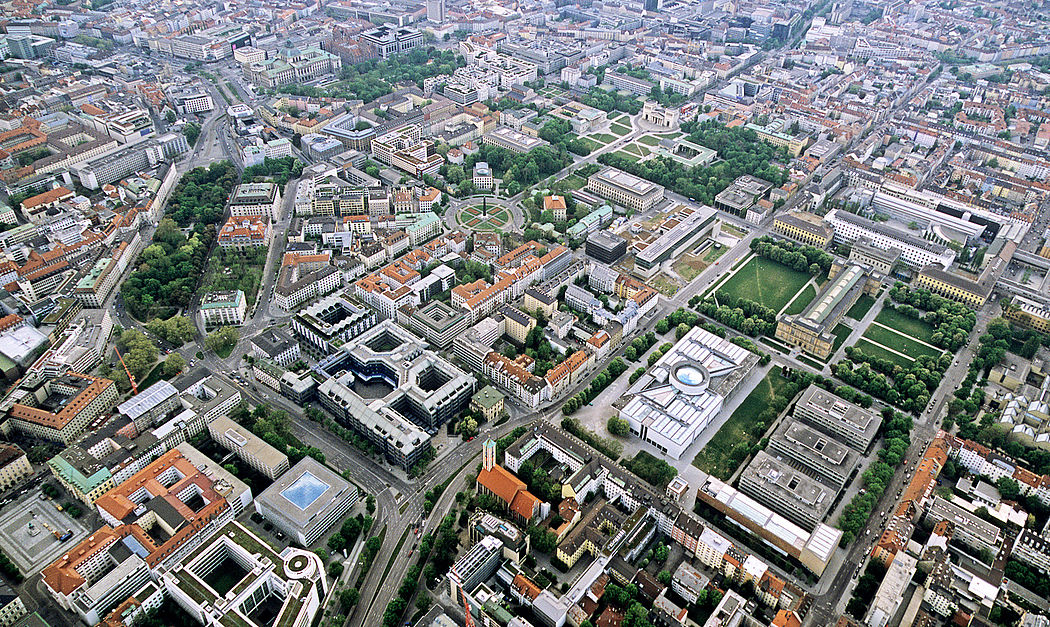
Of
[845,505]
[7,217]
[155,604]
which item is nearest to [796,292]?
[845,505]

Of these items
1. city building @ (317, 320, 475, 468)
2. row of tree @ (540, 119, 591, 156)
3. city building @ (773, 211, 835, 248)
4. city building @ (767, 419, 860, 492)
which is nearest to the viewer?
city building @ (767, 419, 860, 492)

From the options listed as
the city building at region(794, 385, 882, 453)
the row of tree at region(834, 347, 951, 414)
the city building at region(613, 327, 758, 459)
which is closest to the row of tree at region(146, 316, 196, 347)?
the city building at region(613, 327, 758, 459)

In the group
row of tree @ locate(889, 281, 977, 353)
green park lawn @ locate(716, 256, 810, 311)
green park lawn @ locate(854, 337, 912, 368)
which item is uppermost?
row of tree @ locate(889, 281, 977, 353)

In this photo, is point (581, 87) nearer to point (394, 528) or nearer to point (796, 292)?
point (796, 292)

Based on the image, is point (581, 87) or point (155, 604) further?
point (581, 87)

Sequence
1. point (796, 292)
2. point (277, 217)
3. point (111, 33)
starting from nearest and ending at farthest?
point (796, 292), point (277, 217), point (111, 33)

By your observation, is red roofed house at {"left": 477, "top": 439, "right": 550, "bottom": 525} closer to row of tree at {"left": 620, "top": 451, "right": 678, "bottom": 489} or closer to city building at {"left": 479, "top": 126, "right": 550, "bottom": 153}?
row of tree at {"left": 620, "top": 451, "right": 678, "bottom": 489}
